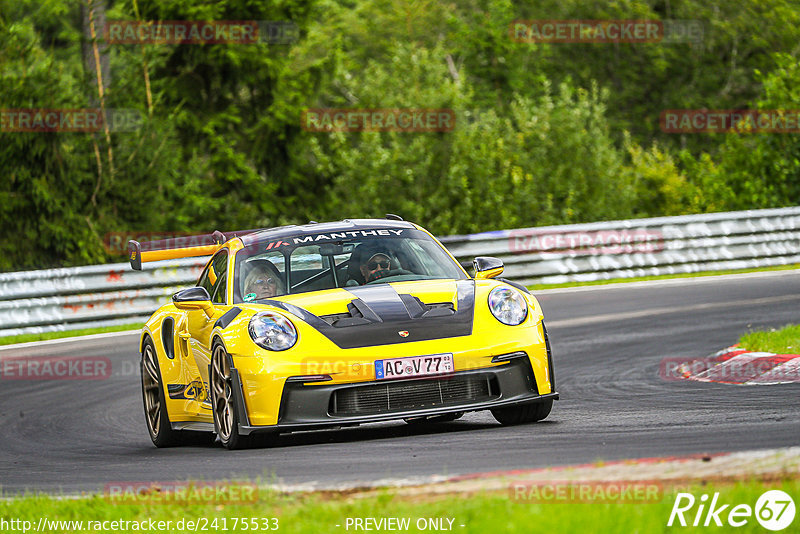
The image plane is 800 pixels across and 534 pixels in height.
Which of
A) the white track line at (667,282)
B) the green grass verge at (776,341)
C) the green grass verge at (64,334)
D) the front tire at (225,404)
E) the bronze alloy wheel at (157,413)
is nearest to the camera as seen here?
the front tire at (225,404)

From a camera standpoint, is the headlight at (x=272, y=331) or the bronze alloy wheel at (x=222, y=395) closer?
the headlight at (x=272, y=331)

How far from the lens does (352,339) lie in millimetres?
7746

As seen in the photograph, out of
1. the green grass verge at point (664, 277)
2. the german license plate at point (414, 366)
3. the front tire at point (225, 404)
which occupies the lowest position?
the green grass verge at point (664, 277)

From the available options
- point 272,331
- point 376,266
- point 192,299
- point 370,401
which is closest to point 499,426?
point 370,401

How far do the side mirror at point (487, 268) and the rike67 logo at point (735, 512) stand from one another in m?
4.42

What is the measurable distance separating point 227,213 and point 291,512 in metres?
27.5

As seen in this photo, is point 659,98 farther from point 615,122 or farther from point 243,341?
point 243,341

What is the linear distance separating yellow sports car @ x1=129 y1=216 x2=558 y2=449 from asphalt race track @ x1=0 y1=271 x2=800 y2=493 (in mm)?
220

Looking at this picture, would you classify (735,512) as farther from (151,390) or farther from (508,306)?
(151,390)

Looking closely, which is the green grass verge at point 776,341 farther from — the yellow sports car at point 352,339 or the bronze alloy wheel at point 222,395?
the bronze alloy wheel at point 222,395

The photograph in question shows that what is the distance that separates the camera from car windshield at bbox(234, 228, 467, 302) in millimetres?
8906

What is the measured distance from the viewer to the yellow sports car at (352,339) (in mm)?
7707

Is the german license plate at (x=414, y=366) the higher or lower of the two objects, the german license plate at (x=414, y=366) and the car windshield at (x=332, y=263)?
the lower

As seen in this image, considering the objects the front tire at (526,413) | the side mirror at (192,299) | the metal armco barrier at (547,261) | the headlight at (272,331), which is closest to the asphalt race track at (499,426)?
the front tire at (526,413)
